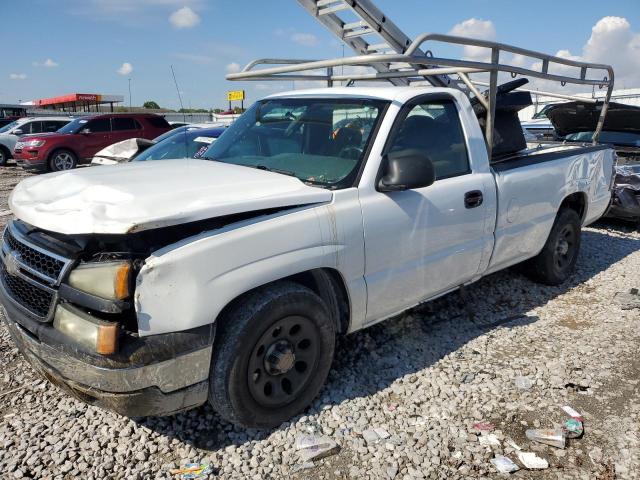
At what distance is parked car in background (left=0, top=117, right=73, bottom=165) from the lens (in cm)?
1816

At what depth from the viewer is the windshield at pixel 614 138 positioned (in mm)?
7629

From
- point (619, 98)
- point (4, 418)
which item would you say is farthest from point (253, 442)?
point (619, 98)

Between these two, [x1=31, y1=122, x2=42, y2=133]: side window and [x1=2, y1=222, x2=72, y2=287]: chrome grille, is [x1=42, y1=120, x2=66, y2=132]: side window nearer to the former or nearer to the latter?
[x1=31, y1=122, x2=42, y2=133]: side window

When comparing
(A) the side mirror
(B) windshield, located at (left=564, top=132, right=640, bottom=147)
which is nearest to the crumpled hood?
(A) the side mirror

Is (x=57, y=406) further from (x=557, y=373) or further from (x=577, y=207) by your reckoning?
(x=577, y=207)

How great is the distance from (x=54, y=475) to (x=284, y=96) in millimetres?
2937

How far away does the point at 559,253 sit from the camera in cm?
503

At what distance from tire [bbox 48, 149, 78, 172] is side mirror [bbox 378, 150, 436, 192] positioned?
14737 mm

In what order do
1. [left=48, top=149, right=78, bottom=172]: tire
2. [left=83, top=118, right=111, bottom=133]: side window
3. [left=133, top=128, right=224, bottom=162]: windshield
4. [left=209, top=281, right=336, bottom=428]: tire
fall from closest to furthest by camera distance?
[left=209, top=281, right=336, bottom=428]: tire → [left=133, top=128, right=224, bottom=162]: windshield → [left=48, top=149, right=78, bottom=172]: tire → [left=83, top=118, right=111, bottom=133]: side window

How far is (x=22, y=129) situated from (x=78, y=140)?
4.56 m

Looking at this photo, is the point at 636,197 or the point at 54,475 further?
the point at 636,197

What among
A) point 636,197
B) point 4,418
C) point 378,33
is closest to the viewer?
point 4,418

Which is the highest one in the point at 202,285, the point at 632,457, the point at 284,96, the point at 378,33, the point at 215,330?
the point at 378,33

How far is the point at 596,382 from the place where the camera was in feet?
10.9
